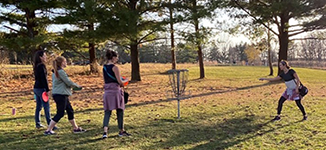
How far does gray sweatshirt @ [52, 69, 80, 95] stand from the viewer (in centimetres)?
458

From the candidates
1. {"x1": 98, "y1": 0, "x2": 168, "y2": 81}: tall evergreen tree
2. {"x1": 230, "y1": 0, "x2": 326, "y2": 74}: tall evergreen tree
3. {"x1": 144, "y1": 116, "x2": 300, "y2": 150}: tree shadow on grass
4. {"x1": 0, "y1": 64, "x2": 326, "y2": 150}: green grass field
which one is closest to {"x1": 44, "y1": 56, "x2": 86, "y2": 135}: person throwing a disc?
{"x1": 0, "y1": 64, "x2": 326, "y2": 150}: green grass field

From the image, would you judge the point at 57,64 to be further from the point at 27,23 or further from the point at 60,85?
the point at 27,23

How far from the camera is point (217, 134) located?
495cm

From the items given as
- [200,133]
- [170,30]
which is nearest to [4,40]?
[170,30]

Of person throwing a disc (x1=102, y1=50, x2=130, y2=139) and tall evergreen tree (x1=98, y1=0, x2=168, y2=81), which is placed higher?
tall evergreen tree (x1=98, y1=0, x2=168, y2=81)

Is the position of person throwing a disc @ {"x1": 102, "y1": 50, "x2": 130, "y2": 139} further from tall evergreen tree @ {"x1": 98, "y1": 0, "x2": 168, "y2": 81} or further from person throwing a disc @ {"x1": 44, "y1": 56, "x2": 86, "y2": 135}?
tall evergreen tree @ {"x1": 98, "y1": 0, "x2": 168, "y2": 81}

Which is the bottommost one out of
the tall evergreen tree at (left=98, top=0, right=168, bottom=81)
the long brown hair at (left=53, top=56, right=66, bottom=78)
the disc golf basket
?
the disc golf basket

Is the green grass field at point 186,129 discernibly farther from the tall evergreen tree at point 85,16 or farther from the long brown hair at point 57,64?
the tall evergreen tree at point 85,16

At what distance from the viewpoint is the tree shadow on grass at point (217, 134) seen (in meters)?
4.39

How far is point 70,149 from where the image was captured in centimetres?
412

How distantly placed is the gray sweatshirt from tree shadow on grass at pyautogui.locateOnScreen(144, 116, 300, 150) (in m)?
1.90

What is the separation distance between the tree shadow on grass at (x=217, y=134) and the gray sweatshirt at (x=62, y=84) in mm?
1902

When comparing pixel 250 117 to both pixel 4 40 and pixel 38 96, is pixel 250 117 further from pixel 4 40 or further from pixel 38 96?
pixel 4 40

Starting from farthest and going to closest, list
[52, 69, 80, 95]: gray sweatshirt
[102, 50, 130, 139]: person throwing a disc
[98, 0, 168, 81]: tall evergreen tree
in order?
[98, 0, 168, 81]: tall evergreen tree, [52, 69, 80, 95]: gray sweatshirt, [102, 50, 130, 139]: person throwing a disc
